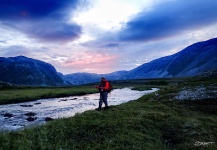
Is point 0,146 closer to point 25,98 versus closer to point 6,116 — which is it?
point 6,116

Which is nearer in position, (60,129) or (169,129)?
(60,129)

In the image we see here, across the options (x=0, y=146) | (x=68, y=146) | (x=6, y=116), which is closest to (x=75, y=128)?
(x=68, y=146)

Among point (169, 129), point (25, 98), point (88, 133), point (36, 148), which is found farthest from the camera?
point (25, 98)

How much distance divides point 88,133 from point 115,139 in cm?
227

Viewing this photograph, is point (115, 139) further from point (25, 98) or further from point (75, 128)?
point (25, 98)

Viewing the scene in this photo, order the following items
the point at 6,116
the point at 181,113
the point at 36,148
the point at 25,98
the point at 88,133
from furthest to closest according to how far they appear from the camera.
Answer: the point at 25,98 → the point at 6,116 → the point at 181,113 → the point at 88,133 → the point at 36,148

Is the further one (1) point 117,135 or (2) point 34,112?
(2) point 34,112

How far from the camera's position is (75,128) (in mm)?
17422

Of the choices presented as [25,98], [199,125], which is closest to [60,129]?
[199,125]

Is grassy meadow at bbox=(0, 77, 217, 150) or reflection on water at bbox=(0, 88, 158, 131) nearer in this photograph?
grassy meadow at bbox=(0, 77, 217, 150)

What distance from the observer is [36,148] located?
45.6 ft

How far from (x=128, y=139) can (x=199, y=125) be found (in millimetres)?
8267

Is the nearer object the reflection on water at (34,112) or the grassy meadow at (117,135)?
the grassy meadow at (117,135)

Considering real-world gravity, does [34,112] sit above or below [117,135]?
below
